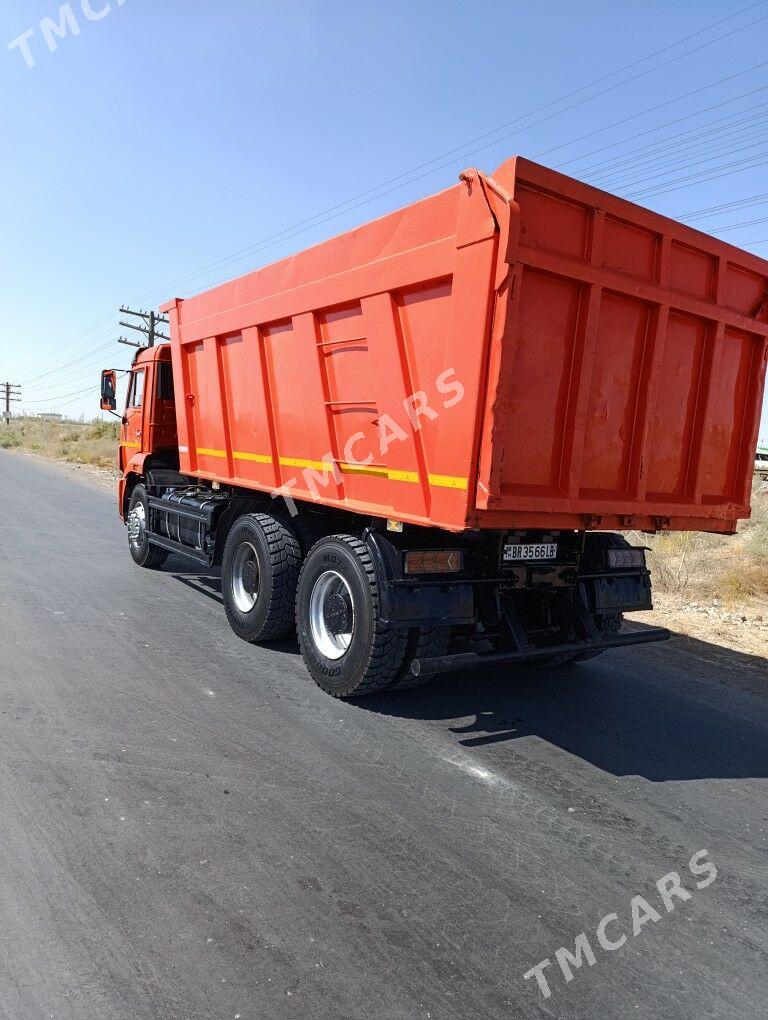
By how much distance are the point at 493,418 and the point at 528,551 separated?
1135 mm

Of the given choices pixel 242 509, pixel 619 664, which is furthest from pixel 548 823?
pixel 242 509

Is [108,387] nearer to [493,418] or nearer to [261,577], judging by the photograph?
[261,577]

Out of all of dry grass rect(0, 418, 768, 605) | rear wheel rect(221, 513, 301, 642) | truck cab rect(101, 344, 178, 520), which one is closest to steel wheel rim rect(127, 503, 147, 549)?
truck cab rect(101, 344, 178, 520)

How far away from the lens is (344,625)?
15.7 feet

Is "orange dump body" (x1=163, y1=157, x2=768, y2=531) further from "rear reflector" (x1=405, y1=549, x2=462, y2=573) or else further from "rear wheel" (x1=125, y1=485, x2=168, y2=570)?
"rear wheel" (x1=125, y1=485, x2=168, y2=570)

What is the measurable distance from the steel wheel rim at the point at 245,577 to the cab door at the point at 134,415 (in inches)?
131

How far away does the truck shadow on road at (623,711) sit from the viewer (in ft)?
13.2

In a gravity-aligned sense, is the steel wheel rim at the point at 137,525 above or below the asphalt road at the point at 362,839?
above

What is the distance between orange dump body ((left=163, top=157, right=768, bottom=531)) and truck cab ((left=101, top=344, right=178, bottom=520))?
3.41 metres

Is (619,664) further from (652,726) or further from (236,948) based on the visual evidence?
(236,948)

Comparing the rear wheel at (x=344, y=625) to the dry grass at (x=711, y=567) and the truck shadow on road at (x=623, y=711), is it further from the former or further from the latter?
the dry grass at (x=711, y=567)

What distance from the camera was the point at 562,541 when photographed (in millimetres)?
4875

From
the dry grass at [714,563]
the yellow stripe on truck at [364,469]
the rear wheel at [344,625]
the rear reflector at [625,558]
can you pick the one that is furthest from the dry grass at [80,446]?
the rear reflector at [625,558]

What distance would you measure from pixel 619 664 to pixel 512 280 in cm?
363
